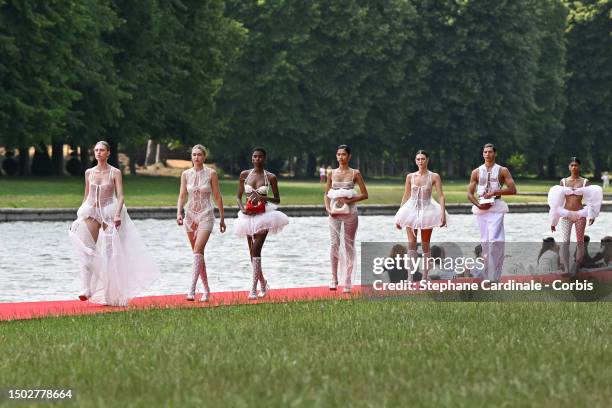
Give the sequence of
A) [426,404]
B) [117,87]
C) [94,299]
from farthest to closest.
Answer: [117,87]
[94,299]
[426,404]

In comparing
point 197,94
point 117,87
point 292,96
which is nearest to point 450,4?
point 292,96

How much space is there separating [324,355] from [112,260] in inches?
202

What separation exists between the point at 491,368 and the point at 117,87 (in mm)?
50285

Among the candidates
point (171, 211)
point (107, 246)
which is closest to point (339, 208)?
point (107, 246)

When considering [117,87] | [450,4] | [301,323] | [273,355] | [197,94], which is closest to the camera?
[273,355]

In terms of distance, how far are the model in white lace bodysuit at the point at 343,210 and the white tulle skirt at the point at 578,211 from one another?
2762 mm

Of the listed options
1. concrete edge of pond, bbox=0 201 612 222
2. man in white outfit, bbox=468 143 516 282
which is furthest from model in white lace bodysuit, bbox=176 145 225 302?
concrete edge of pond, bbox=0 201 612 222

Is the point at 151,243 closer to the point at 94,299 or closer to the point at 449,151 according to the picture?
the point at 94,299

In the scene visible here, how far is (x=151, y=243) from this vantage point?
2728cm

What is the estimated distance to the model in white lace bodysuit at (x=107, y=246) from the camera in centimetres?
1500

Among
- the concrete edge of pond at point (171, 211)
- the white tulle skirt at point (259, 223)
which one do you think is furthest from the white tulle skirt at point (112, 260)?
the concrete edge of pond at point (171, 211)

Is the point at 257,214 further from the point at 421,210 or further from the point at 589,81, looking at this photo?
the point at 589,81

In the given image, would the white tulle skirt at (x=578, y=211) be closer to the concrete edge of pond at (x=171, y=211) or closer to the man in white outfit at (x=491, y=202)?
the man in white outfit at (x=491, y=202)

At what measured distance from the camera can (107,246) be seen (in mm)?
15086
